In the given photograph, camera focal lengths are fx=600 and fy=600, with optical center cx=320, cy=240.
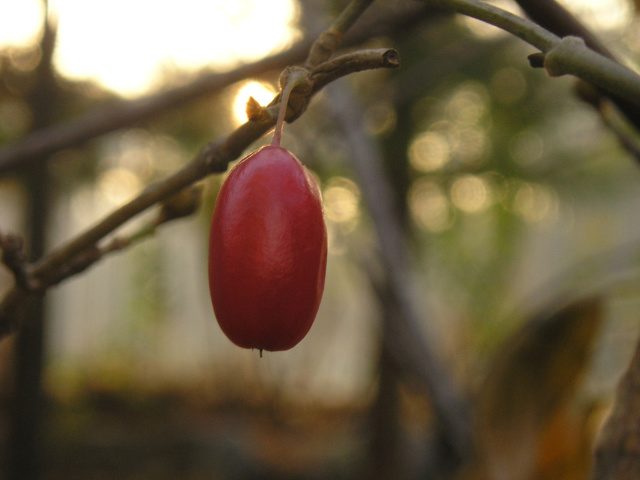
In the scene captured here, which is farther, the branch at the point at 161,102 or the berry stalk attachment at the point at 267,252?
the branch at the point at 161,102

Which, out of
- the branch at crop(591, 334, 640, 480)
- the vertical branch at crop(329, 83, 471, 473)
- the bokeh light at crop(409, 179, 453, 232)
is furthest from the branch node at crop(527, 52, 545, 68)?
the bokeh light at crop(409, 179, 453, 232)

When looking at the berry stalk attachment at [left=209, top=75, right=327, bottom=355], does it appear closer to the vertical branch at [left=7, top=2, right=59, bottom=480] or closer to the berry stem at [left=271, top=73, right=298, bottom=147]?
the berry stem at [left=271, top=73, right=298, bottom=147]

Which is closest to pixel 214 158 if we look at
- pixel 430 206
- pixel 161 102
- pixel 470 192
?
pixel 161 102

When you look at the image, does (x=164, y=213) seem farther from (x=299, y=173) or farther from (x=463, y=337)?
(x=463, y=337)

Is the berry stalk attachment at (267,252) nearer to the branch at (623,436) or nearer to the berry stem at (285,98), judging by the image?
the berry stem at (285,98)

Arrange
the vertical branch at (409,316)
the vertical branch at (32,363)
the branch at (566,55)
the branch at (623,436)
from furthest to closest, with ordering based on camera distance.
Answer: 1. the vertical branch at (32,363)
2. the vertical branch at (409,316)
3. the branch at (623,436)
4. the branch at (566,55)

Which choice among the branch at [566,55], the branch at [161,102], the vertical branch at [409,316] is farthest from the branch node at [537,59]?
the vertical branch at [409,316]
